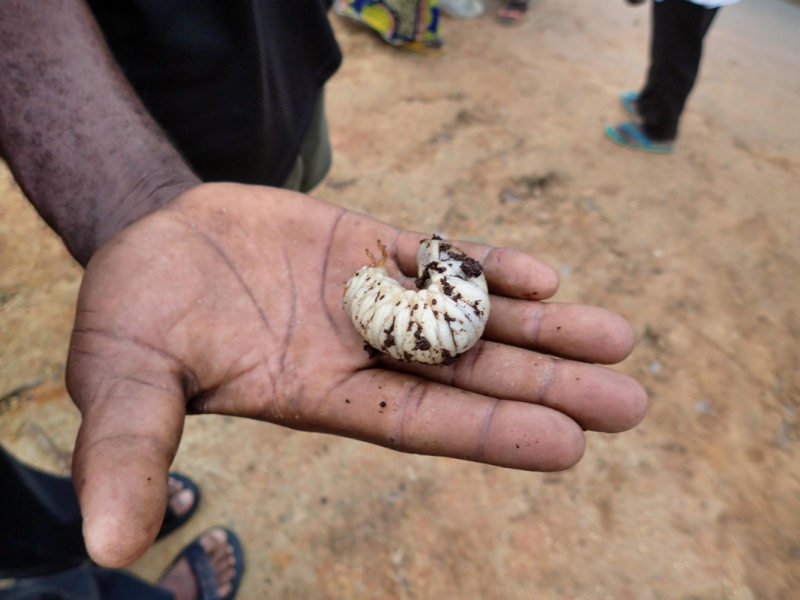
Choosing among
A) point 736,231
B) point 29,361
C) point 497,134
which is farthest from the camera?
point 497,134

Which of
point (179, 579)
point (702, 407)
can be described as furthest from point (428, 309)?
point (702, 407)

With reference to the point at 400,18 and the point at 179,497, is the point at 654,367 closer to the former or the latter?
the point at 179,497

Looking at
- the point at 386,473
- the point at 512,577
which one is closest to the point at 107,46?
the point at 386,473

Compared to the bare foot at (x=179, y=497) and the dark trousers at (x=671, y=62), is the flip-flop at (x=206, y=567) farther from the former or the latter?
the dark trousers at (x=671, y=62)

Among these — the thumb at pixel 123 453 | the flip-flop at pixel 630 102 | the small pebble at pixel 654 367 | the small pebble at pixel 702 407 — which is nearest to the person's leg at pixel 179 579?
the thumb at pixel 123 453

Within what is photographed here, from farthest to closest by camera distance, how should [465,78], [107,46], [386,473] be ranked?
[465,78], [386,473], [107,46]

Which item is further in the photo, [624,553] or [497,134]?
[497,134]

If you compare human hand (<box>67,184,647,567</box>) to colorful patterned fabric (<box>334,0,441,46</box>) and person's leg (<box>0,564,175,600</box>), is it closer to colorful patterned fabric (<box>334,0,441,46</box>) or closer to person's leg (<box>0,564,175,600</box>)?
person's leg (<box>0,564,175,600</box>)

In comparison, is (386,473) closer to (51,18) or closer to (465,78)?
(51,18)

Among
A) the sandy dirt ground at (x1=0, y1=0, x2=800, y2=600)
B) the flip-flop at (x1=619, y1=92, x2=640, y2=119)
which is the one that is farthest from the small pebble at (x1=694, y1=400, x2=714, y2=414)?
the flip-flop at (x1=619, y1=92, x2=640, y2=119)
